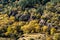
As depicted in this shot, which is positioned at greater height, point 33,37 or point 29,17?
point 29,17

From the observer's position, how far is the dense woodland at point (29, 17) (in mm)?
48094

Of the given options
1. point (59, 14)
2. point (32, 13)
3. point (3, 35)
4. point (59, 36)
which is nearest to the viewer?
point (59, 36)

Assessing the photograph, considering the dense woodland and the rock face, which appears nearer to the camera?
the rock face

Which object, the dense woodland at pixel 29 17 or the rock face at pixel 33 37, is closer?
the rock face at pixel 33 37

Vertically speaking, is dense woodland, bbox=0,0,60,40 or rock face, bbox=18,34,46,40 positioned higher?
dense woodland, bbox=0,0,60,40

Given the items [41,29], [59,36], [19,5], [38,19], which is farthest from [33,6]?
[59,36]

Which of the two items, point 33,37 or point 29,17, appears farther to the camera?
point 29,17

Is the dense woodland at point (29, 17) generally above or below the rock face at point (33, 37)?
above

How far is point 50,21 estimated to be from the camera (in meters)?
50.5

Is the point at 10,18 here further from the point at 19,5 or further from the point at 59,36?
the point at 59,36

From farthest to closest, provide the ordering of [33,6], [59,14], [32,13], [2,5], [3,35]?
[2,5], [33,6], [32,13], [59,14], [3,35]

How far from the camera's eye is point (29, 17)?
5594cm

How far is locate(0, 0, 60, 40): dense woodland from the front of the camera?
48.1 meters

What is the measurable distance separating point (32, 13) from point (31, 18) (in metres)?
2.32
